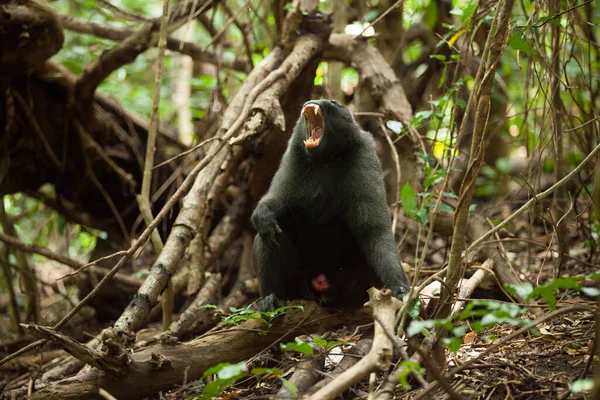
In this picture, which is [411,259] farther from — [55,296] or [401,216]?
[55,296]

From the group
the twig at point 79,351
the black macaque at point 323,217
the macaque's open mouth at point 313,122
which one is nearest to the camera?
the twig at point 79,351

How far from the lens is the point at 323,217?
157 inches

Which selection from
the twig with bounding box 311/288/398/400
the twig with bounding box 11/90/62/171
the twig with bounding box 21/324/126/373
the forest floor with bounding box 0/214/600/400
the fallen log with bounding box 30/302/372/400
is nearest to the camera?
the twig with bounding box 311/288/398/400

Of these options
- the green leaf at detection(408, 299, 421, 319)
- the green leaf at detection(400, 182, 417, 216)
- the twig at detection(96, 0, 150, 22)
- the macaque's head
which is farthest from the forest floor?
the twig at detection(96, 0, 150, 22)

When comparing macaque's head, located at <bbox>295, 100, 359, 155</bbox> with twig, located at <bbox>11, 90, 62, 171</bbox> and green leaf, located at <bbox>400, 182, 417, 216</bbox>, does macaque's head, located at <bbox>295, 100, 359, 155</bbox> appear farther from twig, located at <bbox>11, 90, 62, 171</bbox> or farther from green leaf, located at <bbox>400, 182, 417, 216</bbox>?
twig, located at <bbox>11, 90, 62, 171</bbox>

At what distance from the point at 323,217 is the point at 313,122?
2.16 feet

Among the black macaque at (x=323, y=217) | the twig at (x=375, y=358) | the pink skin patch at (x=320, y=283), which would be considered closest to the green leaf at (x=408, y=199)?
the twig at (x=375, y=358)

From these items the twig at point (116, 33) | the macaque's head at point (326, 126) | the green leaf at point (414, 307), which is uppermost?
the twig at point (116, 33)

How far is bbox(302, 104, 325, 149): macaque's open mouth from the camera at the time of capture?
3969 millimetres

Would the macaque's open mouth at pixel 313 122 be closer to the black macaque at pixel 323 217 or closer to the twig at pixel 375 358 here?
the black macaque at pixel 323 217

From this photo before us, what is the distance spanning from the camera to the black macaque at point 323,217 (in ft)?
12.5

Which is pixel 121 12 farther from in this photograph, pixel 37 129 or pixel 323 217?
pixel 323 217

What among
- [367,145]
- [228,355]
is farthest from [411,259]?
[228,355]

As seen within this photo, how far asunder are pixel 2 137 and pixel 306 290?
11.1 ft
